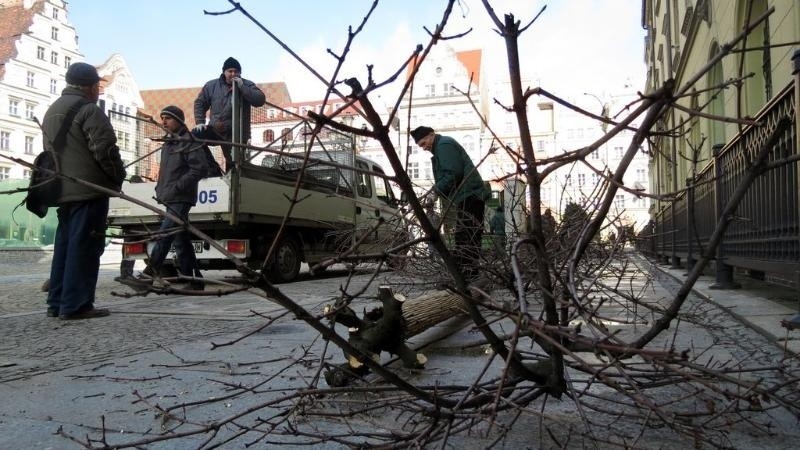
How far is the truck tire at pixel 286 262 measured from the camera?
8257mm

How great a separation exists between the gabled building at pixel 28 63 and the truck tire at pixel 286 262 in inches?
1703

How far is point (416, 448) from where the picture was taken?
1.42 meters

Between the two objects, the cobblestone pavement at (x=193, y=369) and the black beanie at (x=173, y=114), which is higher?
the black beanie at (x=173, y=114)

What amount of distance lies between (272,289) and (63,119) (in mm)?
4116

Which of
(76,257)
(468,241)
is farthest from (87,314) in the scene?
(468,241)

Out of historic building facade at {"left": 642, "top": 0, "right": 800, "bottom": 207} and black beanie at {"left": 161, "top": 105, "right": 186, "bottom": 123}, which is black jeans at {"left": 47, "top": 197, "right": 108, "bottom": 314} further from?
historic building facade at {"left": 642, "top": 0, "right": 800, "bottom": 207}

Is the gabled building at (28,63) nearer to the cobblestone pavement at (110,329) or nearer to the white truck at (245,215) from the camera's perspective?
the white truck at (245,215)

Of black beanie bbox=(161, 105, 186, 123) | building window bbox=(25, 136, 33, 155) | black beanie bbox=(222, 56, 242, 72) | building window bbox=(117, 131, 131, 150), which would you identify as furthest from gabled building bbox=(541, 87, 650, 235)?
building window bbox=(25, 136, 33, 155)

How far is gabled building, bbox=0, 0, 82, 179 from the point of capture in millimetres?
45156

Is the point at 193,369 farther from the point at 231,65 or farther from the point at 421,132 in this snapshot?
the point at 231,65

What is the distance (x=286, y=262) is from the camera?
8.63m

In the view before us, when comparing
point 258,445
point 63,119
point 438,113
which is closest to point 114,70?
point 438,113

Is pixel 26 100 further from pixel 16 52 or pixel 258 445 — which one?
pixel 258 445

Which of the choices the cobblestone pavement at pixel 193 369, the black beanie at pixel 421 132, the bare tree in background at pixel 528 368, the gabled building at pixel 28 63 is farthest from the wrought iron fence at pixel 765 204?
the gabled building at pixel 28 63
